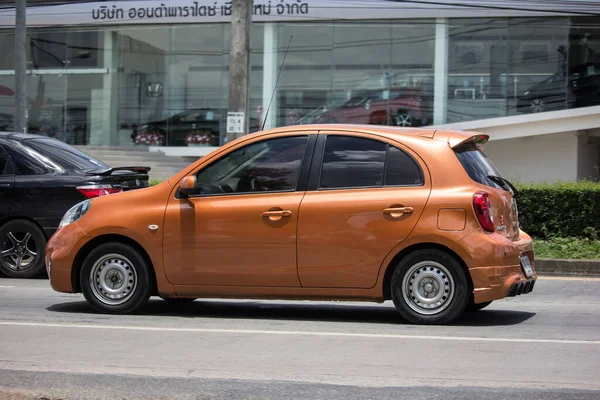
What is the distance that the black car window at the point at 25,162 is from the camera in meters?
11.9

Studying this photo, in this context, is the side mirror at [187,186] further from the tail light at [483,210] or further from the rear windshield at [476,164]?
the tail light at [483,210]

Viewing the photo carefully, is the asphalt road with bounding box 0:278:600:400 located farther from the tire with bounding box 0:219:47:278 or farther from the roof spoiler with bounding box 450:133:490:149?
the tire with bounding box 0:219:47:278

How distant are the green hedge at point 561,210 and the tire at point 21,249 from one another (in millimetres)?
7654

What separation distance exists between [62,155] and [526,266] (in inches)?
267

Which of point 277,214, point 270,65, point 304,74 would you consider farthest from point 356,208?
point 270,65

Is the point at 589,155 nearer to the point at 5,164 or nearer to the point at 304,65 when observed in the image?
the point at 304,65

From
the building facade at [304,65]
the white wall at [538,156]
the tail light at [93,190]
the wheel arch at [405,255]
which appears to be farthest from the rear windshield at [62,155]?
the white wall at [538,156]

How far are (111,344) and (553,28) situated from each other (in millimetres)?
21152

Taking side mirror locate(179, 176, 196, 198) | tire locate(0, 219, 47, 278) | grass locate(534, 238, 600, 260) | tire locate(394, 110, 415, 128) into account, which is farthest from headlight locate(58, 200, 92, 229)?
tire locate(394, 110, 415, 128)

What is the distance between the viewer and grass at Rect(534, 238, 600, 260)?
1343 centimetres

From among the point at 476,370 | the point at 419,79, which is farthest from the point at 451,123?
the point at 476,370

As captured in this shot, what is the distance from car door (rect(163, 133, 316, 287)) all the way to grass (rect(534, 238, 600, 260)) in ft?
22.0

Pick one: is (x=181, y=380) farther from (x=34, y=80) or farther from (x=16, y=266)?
(x=34, y=80)

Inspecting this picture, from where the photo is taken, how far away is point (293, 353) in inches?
253
